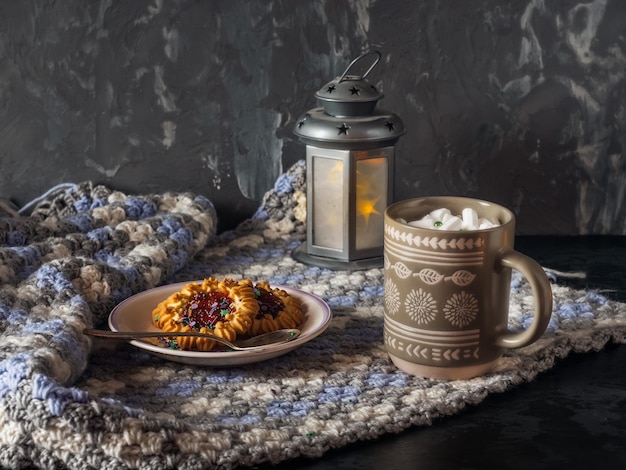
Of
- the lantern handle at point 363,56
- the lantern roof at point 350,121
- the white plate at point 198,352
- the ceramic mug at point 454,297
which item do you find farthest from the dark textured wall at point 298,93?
the ceramic mug at point 454,297

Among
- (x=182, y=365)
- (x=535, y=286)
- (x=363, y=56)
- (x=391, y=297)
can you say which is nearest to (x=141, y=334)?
(x=182, y=365)

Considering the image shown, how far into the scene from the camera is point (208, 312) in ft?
3.08

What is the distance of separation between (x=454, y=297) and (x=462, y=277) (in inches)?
0.8

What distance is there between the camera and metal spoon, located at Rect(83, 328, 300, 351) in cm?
88

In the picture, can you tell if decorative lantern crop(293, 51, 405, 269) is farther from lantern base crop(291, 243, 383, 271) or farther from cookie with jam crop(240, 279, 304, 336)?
cookie with jam crop(240, 279, 304, 336)

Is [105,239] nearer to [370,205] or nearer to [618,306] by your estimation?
[370,205]

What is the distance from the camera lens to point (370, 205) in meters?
1.19

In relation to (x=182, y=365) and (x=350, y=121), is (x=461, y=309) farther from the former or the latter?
(x=350, y=121)

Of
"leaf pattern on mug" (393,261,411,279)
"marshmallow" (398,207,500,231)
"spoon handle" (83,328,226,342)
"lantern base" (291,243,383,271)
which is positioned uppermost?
"marshmallow" (398,207,500,231)

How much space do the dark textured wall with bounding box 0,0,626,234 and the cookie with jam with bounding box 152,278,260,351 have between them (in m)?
0.41

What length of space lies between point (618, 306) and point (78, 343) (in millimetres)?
578

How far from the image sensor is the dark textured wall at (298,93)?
1300 mm

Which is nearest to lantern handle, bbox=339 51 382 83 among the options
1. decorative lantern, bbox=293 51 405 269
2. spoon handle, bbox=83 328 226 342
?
decorative lantern, bbox=293 51 405 269

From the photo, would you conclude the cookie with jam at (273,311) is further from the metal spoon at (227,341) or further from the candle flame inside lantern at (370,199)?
the candle flame inside lantern at (370,199)
